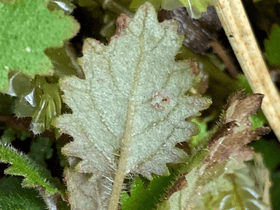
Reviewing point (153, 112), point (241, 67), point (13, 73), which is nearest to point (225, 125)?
point (153, 112)

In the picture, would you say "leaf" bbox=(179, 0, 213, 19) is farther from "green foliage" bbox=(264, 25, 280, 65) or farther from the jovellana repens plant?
"green foliage" bbox=(264, 25, 280, 65)

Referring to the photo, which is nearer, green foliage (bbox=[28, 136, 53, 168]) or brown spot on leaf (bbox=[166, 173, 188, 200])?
brown spot on leaf (bbox=[166, 173, 188, 200])

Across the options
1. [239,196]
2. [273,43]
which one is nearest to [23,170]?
[239,196]

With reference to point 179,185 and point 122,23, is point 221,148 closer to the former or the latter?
point 179,185

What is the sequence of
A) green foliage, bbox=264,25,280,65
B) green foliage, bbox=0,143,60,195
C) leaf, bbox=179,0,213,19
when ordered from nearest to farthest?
green foliage, bbox=0,143,60,195
leaf, bbox=179,0,213,19
green foliage, bbox=264,25,280,65

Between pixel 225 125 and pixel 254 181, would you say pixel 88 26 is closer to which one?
pixel 225 125

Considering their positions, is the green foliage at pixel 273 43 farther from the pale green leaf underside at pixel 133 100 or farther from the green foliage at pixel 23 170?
the green foliage at pixel 23 170

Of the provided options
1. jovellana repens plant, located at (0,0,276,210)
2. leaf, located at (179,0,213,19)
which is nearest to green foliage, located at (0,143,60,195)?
jovellana repens plant, located at (0,0,276,210)
